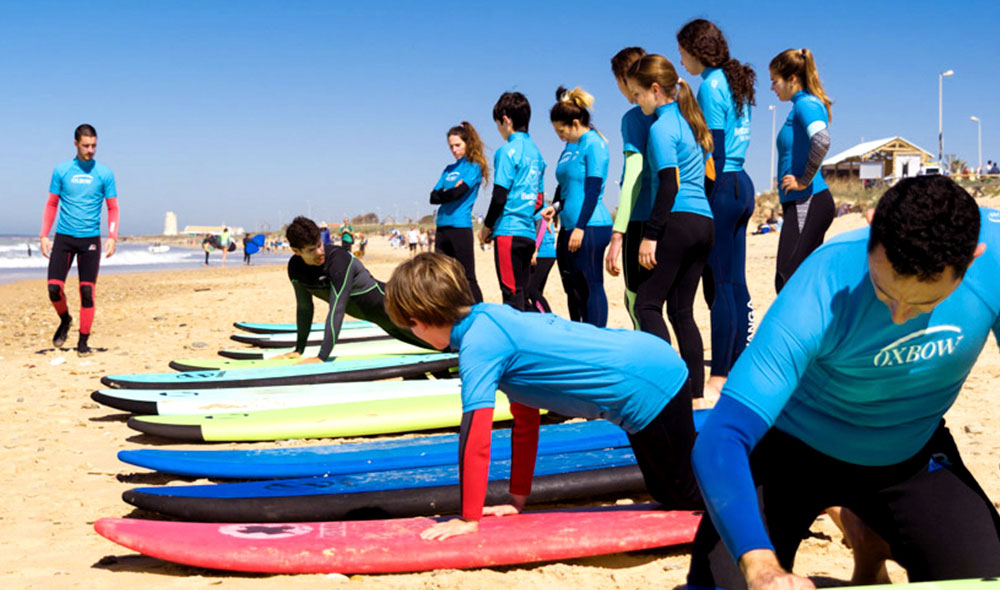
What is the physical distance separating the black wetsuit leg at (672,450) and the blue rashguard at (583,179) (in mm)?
2663

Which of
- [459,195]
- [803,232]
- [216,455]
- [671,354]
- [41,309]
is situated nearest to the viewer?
[671,354]

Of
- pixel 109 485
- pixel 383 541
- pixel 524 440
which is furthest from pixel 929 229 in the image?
pixel 109 485

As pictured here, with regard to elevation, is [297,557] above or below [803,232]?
below

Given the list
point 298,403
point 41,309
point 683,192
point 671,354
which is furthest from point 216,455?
point 41,309

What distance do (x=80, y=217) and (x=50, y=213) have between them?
0.48 m

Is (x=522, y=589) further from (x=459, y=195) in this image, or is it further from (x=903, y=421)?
(x=459, y=195)

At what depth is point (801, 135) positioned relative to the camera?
15.9ft

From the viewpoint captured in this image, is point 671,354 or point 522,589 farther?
point 671,354

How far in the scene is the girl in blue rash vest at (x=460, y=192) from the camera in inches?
252

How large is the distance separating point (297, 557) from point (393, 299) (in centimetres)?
81

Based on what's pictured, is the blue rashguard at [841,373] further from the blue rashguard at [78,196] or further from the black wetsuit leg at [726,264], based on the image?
the blue rashguard at [78,196]

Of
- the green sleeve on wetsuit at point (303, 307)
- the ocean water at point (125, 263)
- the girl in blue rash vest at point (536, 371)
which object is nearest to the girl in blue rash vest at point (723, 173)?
the girl in blue rash vest at point (536, 371)

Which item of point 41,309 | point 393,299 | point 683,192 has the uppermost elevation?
point 683,192

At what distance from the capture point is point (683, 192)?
412cm
